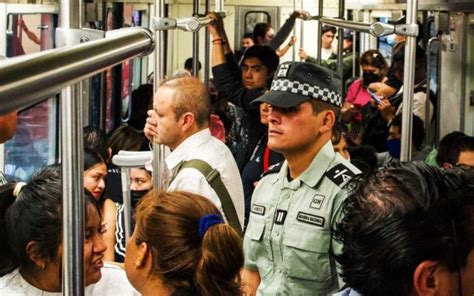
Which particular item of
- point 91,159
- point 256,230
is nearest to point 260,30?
point 91,159

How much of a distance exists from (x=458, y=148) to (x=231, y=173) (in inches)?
51.5

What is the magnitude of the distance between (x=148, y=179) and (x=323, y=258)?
187cm

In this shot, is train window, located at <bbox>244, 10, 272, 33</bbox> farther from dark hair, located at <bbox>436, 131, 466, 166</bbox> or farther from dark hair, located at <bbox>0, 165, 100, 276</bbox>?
dark hair, located at <bbox>0, 165, 100, 276</bbox>

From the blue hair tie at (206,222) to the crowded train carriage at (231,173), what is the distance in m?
0.01

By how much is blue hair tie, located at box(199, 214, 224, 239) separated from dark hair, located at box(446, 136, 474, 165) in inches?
93.7

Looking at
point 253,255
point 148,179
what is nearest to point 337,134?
point 148,179

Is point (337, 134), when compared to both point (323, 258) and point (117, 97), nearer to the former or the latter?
point (323, 258)

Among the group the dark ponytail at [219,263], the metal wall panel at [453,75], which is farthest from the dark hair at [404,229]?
the metal wall panel at [453,75]

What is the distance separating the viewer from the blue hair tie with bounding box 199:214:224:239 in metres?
2.20

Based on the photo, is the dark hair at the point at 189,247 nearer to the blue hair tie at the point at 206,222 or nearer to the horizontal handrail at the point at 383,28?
the blue hair tie at the point at 206,222

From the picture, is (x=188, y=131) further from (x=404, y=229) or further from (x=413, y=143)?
(x=404, y=229)

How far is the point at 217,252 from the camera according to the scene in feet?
7.09

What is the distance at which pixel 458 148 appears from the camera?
14.4ft

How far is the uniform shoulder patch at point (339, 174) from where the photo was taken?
2.82 m
